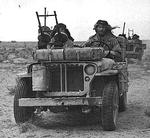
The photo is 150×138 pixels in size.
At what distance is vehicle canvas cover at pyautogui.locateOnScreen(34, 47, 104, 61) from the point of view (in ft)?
24.4

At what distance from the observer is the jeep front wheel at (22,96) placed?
25.6 ft

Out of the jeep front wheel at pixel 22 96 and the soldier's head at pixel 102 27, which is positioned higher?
the soldier's head at pixel 102 27

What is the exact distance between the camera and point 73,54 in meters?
7.45

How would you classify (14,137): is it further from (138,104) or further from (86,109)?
(138,104)

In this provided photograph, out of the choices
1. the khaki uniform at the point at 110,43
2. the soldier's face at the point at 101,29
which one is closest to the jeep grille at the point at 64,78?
the khaki uniform at the point at 110,43

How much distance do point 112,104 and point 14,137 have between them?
174cm

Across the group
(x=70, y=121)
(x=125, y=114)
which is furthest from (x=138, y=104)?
(x=70, y=121)

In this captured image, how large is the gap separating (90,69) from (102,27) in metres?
2.47

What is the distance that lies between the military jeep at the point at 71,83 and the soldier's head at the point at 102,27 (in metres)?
1.91

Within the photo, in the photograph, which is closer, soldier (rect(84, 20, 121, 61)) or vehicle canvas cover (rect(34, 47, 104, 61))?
vehicle canvas cover (rect(34, 47, 104, 61))

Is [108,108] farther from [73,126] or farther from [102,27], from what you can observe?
[102,27]

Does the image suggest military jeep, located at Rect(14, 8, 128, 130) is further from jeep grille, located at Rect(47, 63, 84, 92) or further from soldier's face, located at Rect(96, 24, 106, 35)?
soldier's face, located at Rect(96, 24, 106, 35)

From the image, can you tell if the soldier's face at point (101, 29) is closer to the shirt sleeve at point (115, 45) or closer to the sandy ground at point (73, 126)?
the shirt sleeve at point (115, 45)

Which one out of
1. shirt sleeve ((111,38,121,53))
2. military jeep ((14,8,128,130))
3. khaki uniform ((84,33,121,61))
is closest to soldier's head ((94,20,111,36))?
khaki uniform ((84,33,121,61))
